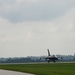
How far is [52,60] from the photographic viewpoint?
116m

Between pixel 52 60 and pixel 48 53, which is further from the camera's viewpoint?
pixel 48 53

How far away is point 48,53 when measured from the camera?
13125 cm

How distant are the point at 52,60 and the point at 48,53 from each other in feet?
52.0
